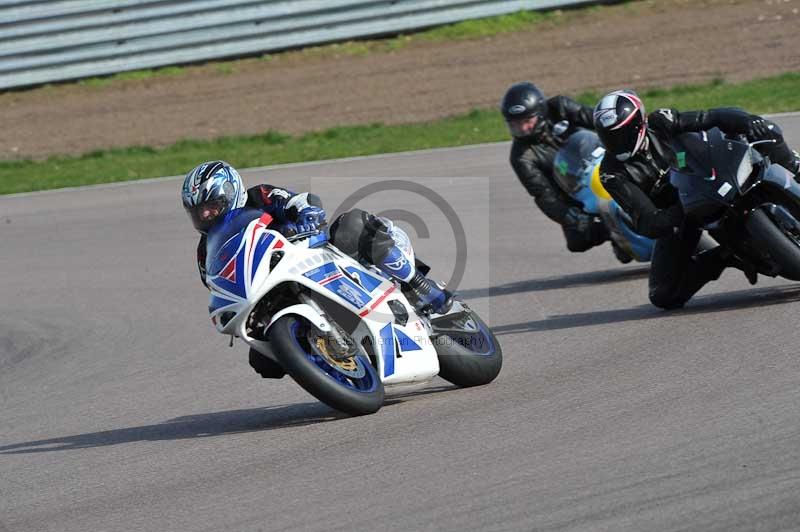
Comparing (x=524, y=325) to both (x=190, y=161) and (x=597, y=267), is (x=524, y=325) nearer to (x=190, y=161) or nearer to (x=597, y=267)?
(x=597, y=267)

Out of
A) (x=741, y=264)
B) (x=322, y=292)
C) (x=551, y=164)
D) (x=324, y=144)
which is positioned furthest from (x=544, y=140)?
(x=324, y=144)

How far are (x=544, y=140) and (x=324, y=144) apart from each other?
6.99 metres

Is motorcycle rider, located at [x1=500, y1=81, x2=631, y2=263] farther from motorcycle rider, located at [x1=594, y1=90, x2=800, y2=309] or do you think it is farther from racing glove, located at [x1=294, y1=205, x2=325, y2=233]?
racing glove, located at [x1=294, y1=205, x2=325, y2=233]

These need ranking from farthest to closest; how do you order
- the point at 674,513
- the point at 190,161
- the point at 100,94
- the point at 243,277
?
1. the point at 100,94
2. the point at 190,161
3. the point at 243,277
4. the point at 674,513

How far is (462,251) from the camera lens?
1091 cm

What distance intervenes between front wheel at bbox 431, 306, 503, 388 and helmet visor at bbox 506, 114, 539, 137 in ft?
12.9

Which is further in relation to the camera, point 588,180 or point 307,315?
point 588,180

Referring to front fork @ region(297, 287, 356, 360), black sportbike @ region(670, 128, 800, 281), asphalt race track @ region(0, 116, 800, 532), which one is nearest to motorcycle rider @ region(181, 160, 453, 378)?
front fork @ region(297, 287, 356, 360)

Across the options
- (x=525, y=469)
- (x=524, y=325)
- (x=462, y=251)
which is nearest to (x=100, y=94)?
(x=462, y=251)

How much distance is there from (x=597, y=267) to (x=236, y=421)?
4397 mm

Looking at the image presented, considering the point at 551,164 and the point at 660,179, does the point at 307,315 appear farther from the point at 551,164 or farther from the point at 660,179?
the point at 551,164

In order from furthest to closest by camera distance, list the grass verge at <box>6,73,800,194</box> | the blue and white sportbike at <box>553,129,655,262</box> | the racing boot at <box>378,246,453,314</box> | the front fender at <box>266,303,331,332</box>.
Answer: the grass verge at <box>6,73,800,194</box> → the blue and white sportbike at <box>553,129,655,262</box> → the racing boot at <box>378,246,453,314</box> → the front fender at <box>266,303,331,332</box>

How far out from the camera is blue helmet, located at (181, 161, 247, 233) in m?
6.51

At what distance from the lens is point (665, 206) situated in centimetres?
830
